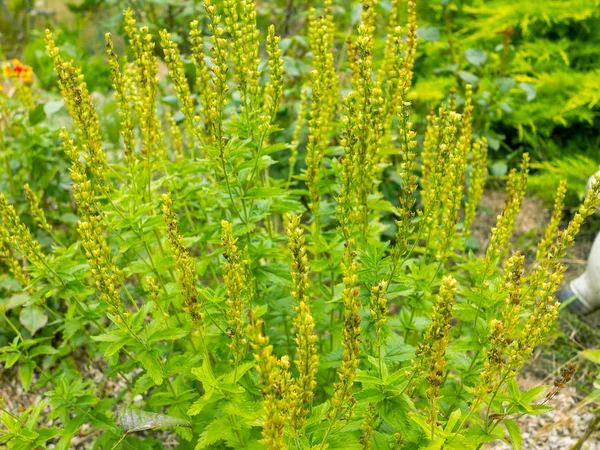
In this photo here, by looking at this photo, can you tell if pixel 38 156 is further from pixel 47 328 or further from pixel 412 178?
pixel 412 178

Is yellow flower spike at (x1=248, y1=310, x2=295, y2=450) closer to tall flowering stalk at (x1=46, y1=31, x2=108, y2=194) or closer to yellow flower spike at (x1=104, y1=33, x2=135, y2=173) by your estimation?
tall flowering stalk at (x1=46, y1=31, x2=108, y2=194)

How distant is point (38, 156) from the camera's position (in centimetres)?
392

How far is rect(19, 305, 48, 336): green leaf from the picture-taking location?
127 inches

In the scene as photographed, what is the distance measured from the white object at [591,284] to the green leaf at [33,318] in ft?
9.98

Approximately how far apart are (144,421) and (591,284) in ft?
8.70

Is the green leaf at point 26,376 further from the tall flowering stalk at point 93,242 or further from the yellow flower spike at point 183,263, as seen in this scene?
the yellow flower spike at point 183,263

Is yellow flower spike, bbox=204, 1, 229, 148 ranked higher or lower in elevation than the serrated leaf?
higher

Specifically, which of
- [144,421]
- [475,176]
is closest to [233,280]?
[144,421]

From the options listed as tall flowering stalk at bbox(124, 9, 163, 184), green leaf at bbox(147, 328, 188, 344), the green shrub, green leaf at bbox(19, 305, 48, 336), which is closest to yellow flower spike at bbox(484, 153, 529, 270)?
the green shrub

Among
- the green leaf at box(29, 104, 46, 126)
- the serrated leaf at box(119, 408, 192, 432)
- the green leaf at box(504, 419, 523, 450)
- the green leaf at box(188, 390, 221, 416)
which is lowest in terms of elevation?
the green leaf at box(504, 419, 523, 450)

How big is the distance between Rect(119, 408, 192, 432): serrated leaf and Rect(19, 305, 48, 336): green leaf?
1297mm

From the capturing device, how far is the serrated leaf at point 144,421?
2084 mm

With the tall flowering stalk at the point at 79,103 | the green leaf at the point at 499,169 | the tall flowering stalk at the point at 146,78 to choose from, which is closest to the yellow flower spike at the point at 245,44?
the tall flowering stalk at the point at 146,78

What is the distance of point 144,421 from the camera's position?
211cm
